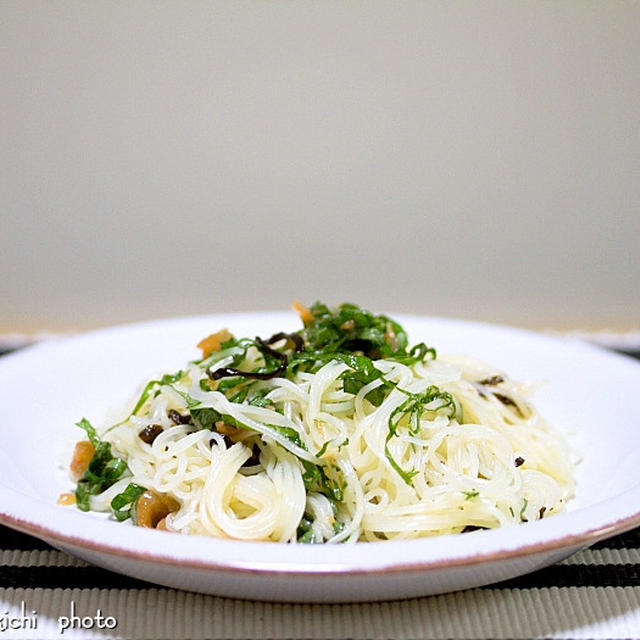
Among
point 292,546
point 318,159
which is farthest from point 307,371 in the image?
point 318,159

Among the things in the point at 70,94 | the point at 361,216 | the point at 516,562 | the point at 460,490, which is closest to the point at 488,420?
the point at 460,490

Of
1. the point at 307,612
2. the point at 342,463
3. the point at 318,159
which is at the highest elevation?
the point at 318,159

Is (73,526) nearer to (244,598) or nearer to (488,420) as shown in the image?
(244,598)

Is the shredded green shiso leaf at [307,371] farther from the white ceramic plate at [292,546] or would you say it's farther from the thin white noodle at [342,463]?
the white ceramic plate at [292,546]

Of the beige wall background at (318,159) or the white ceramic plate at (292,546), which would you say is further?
the beige wall background at (318,159)

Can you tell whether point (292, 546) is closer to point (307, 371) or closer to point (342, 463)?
point (342, 463)

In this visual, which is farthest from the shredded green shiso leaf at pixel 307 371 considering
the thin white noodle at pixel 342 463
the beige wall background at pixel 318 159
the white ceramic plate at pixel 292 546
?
the beige wall background at pixel 318 159
